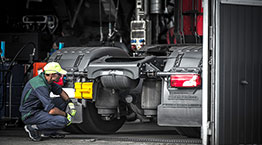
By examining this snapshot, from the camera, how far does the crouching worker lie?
8594mm

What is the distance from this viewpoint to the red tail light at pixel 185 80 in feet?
26.1

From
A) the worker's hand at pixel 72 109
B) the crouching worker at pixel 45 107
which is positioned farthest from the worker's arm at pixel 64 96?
the worker's hand at pixel 72 109

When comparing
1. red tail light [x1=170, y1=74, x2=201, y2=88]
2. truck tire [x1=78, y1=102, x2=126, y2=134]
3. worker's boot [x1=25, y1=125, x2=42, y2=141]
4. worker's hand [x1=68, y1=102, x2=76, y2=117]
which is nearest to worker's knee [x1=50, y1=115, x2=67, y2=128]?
worker's hand [x1=68, y1=102, x2=76, y2=117]

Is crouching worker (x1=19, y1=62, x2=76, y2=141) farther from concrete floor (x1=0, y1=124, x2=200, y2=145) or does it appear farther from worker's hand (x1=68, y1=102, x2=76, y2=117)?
concrete floor (x1=0, y1=124, x2=200, y2=145)

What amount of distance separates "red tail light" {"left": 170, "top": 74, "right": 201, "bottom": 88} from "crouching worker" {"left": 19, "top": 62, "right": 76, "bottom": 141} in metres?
1.61

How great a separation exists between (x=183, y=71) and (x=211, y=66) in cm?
64

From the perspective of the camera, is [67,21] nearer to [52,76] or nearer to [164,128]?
[164,128]

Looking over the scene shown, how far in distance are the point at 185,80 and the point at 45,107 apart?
6.81 ft

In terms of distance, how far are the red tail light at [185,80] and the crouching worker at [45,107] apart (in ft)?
5.30

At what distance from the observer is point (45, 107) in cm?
848

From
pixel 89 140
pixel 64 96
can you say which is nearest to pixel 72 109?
pixel 64 96

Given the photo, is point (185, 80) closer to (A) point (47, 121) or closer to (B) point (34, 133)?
(A) point (47, 121)

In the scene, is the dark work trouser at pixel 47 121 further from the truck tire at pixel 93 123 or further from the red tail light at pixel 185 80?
the red tail light at pixel 185 80

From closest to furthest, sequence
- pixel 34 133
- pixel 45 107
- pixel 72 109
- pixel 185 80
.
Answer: pixel 185 80, pixel 45 107, pixel 34 133, pixel 72 109
